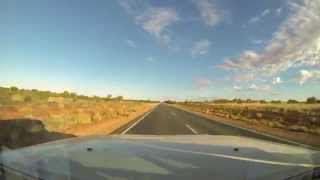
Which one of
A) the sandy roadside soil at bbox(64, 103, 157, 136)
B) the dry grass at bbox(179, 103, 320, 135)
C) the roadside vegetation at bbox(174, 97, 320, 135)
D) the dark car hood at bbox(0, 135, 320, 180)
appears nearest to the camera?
the dark car hood at bbox(0, 135, 320, 180)

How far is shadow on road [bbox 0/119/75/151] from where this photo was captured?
16328 millimetres

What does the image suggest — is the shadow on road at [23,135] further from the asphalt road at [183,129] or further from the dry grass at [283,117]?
the dry grass at [283,117]

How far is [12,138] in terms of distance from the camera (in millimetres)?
16984

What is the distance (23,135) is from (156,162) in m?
16.6

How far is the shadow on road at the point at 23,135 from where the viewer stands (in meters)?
16.3

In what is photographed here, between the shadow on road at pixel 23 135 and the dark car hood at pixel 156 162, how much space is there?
43.5ft

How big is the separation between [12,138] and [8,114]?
33.7ft

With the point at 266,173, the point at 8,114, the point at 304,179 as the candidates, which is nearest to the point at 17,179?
the point at 266,173

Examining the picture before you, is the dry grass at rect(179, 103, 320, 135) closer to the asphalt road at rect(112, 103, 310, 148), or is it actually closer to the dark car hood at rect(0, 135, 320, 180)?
the asphalt road at rect(112, 103, 310, 148)

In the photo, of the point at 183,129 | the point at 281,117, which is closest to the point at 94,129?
the point at 183,129

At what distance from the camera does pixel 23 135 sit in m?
18.1

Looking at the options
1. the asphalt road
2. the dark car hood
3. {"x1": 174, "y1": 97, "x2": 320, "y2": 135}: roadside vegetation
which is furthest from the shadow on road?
{"x1": 174, "y1": 97, "x2": 320, "y2": 135}: roadside vegetation

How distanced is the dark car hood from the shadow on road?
43.5 feet

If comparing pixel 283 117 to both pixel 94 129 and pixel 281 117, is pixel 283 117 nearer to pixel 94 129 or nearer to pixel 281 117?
pixel 281 117
